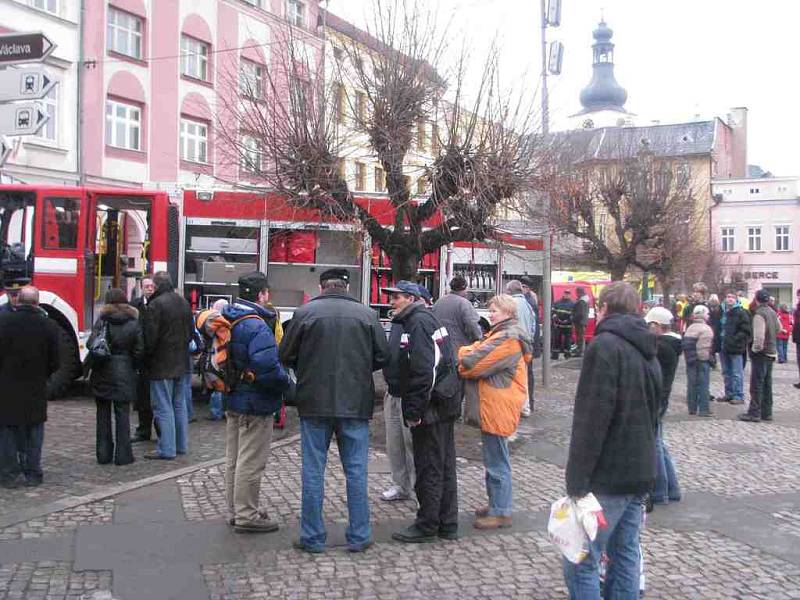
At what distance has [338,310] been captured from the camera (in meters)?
5.93


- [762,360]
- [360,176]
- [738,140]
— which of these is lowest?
[762,360]

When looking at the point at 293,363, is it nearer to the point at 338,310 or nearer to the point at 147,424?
the point at 338,310

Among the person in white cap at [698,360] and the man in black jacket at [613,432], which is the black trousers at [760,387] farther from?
the man in black jacket at [613,432]

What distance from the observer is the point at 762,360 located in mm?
12195

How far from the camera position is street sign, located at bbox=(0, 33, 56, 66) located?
312 inches

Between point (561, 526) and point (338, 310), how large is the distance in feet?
7.73

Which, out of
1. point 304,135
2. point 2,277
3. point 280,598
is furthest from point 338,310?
point 2,277

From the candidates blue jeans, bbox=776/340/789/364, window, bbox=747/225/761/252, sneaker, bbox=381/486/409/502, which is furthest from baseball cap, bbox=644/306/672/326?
window, bbox=747/225/761/252

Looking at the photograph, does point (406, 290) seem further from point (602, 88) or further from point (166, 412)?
point (602, 88)

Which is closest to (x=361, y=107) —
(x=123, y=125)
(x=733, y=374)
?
(x=733, y=374)

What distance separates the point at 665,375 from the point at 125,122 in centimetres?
2259

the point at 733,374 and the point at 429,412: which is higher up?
the point at 429,412

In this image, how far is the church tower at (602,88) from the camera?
9556cm

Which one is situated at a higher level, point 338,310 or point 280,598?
point 338,310
